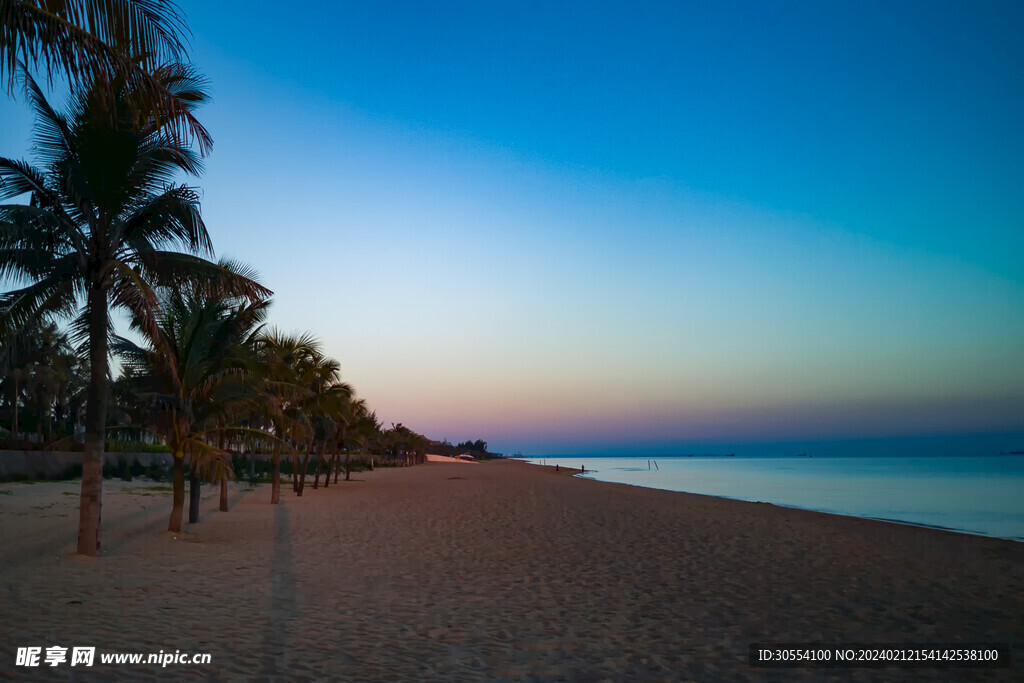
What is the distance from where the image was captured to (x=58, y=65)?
543 centimetres

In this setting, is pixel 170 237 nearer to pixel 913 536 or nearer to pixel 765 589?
pixel 765 589

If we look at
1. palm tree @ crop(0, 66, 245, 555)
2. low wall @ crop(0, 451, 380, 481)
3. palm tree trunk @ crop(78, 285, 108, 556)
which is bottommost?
low wall @ crop(0, 451, 380, 481)

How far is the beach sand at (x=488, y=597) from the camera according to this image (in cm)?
575

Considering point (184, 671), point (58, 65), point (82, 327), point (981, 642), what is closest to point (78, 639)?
point (184, 671)

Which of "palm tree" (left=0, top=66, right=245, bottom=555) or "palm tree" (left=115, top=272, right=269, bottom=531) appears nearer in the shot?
"palm tree" (left=0, top=66, right=245, bottom=555)

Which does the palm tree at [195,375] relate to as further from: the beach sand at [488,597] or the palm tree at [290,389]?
the palm tree at [290,389]

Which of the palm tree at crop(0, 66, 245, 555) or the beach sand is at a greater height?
the palm tree at crop(0, 66, 245, 555)

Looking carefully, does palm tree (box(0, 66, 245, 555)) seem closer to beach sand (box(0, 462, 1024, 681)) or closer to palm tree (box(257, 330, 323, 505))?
beach sand (box(0, 462, 1024, 681))

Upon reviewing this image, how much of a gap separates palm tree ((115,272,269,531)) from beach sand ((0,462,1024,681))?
193 centimetres

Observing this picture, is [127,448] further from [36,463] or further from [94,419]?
[94,419]

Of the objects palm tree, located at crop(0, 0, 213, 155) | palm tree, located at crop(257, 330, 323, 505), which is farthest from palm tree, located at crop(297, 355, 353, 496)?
palm tree, located at crop(0, 0, 213, 155)

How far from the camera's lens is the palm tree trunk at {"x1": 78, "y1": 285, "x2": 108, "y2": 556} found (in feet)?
Result: 31.4

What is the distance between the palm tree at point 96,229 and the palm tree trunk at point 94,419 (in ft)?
0.05

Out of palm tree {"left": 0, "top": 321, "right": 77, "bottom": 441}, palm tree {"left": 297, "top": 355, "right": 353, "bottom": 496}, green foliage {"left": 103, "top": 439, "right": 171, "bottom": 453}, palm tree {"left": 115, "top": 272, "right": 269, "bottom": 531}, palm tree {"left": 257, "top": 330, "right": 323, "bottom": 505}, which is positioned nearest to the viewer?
palm tree {"left": 115, "top": 272, "right": 269, "bottom": 531}
